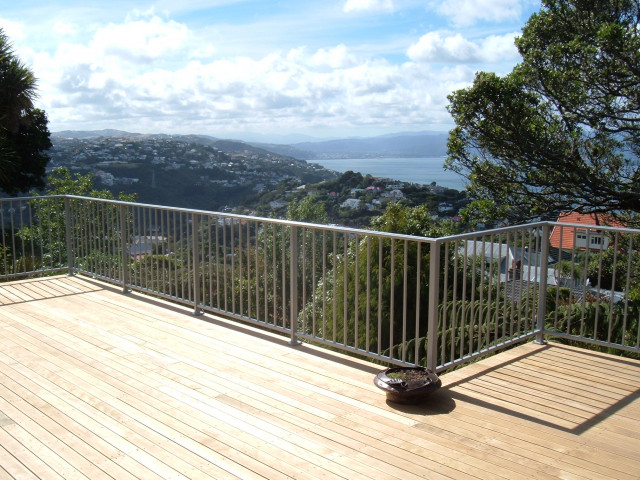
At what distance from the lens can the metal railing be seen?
404 centimetres

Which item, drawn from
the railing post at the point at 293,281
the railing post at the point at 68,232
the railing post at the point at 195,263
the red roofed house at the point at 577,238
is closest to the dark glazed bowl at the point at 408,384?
the railing post at the point at 293,281

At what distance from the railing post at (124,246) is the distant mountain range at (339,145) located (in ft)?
72.4

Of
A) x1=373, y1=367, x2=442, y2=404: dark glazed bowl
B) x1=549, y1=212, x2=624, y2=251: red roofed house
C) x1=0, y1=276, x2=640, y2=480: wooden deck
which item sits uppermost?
x1=549, y1=212, x2=624, y2=251: red roofed house

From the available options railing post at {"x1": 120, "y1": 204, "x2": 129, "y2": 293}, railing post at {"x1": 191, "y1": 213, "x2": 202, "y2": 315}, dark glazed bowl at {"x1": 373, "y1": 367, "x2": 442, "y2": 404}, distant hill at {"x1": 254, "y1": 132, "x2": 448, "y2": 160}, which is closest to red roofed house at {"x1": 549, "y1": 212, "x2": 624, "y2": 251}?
dark glazed bowl at {"x1": 373, "y1": 367, "x2": 442, "y2": 404}

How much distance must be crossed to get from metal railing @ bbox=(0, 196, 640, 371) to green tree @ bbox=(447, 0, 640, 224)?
1.92 metres

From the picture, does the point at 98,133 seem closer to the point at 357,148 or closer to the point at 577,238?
the point at 357,148

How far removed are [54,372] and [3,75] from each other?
28.6 feet

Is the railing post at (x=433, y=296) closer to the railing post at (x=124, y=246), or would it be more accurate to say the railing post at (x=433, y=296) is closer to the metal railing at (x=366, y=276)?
the metal railing at (x=366, y=276)

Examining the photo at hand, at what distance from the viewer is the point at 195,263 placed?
215 inches

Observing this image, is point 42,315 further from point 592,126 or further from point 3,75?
point 592,126

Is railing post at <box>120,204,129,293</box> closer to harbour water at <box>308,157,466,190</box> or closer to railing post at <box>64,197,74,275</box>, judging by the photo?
railing post at <box>64,197,74,275</box>

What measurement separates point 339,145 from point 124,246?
36877mm

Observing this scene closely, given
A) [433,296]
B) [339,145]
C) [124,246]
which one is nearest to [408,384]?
[433,296]

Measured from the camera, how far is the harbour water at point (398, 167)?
22750 mm
